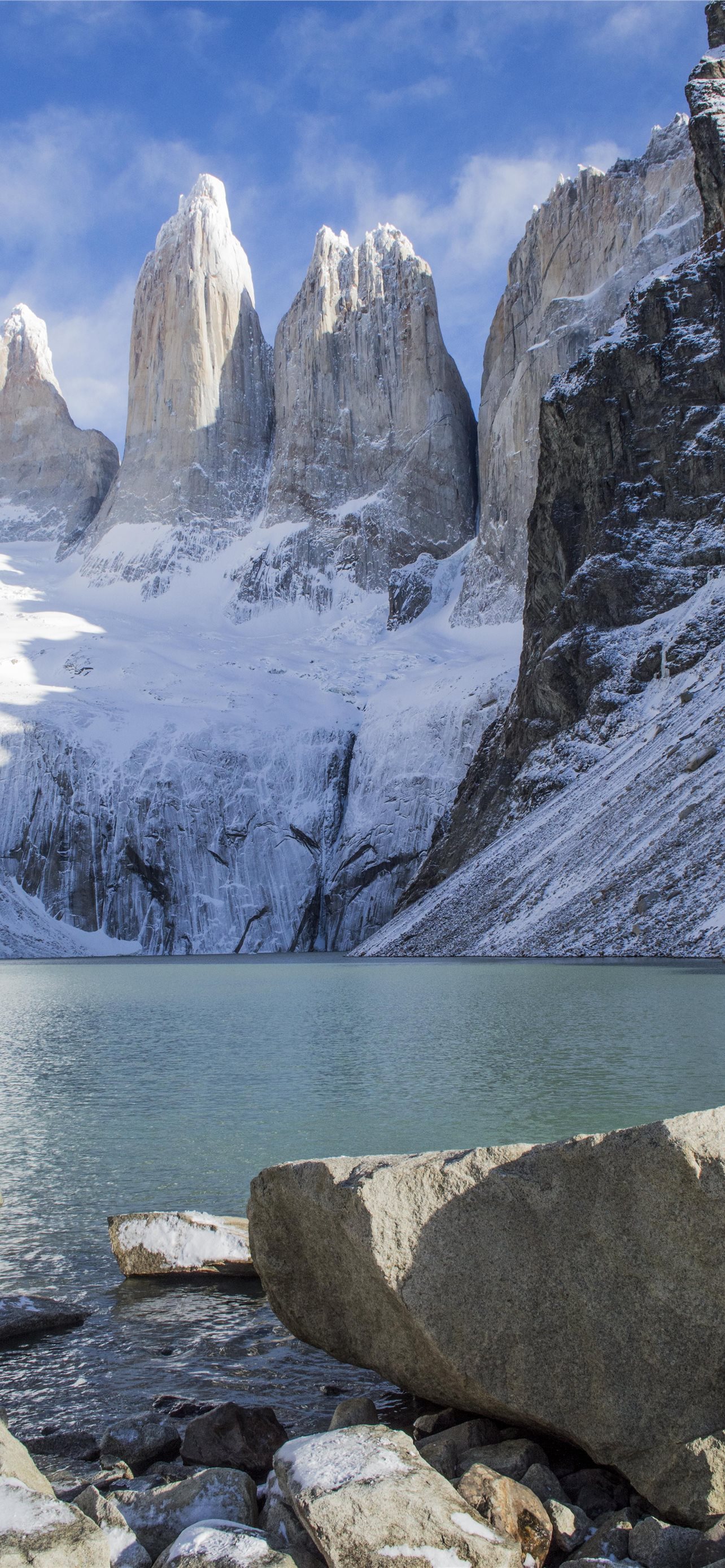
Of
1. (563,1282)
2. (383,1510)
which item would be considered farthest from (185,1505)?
(563,1282)

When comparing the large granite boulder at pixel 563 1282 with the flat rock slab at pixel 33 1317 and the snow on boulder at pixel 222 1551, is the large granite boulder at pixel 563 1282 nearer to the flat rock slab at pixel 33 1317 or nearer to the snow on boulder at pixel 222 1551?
the snow on boulder at pixel 222 1551

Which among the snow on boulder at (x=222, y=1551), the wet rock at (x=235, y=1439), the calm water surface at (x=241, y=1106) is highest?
the snow on boulder at (x=222, y=1551)

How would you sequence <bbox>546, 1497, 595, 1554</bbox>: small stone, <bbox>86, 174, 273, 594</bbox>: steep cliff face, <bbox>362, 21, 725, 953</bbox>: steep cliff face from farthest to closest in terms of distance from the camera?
<bbox>86, 174, 273, 594</bbox>: steep cliff face
<bbox>362, 21, 725, 953</bbox>: steep cliff face
<bbox>546, 1497, 595, 1554</bbox>: small stone

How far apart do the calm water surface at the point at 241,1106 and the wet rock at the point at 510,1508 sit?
4.06 feet

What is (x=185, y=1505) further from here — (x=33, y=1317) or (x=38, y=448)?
(x=38, y=448)

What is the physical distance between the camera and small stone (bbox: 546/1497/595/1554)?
12.8 feet

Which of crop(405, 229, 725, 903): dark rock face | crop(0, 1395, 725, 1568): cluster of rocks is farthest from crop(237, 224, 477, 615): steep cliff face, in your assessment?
crop(0, 1395, 725, 1568): cluster of rocks

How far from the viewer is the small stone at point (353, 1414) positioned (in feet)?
15.5

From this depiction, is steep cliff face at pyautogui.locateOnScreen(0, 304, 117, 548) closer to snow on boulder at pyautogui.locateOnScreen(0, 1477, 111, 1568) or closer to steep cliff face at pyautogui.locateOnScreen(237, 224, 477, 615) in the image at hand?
steep cliff face at pyautogui.locateOnScreen(237, 224, 477, 615)

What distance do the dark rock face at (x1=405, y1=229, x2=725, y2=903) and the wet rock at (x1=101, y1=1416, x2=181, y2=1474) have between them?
48.0 meters

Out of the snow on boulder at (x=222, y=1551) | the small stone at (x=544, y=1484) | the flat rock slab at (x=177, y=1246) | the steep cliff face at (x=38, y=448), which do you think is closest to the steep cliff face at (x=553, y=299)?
the steep cliff face at (x=38, y=448)

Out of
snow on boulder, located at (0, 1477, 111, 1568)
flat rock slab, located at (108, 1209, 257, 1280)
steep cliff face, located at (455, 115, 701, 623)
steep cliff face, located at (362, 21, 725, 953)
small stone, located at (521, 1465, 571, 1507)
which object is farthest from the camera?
Answer: steep cliff face, located at (455, 115, 701, 623)

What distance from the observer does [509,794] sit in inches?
2195

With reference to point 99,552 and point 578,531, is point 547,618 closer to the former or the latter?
point 578,531
